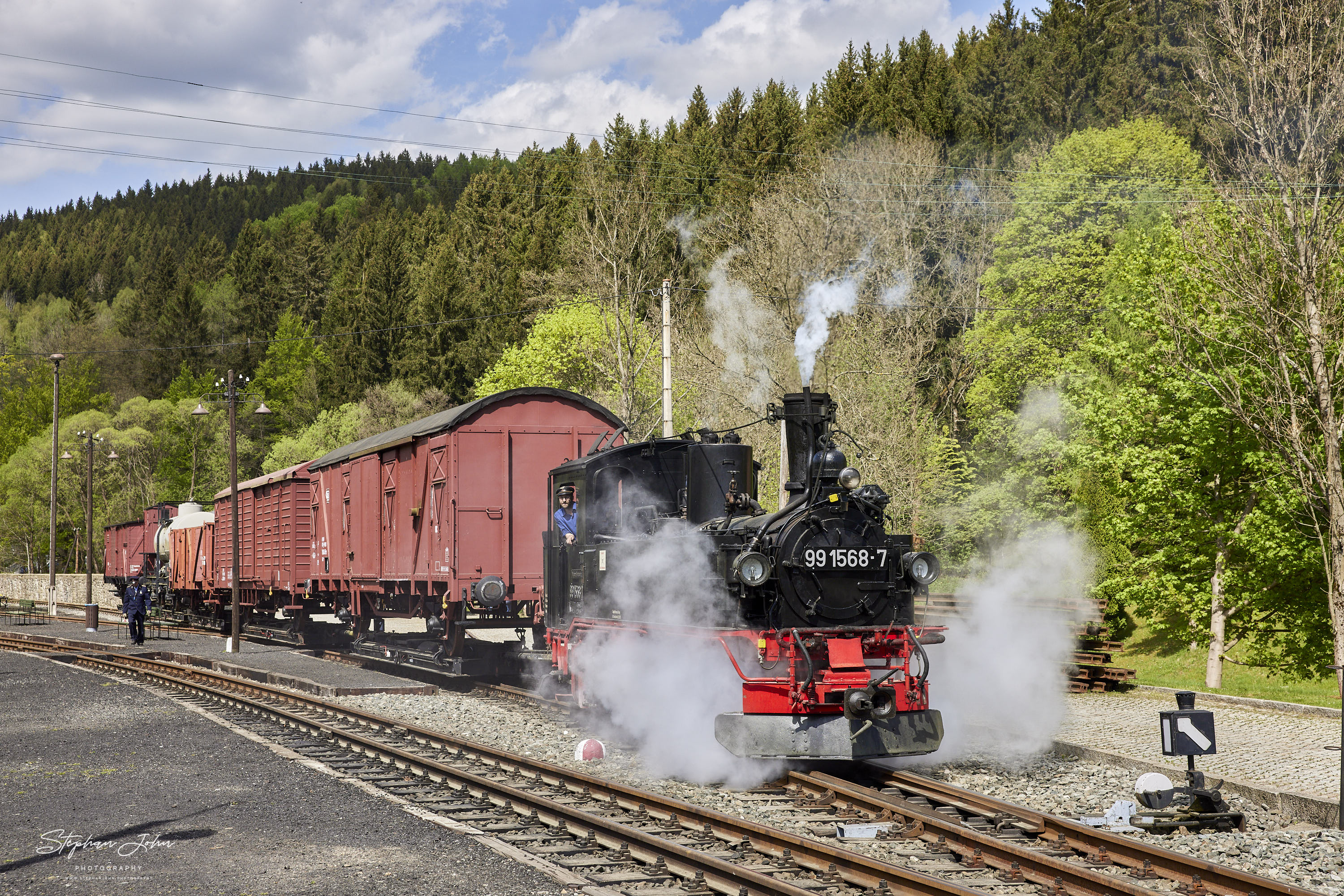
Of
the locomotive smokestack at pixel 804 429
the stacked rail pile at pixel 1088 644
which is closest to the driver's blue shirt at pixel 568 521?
the locomotive smokestack at pixel 804 429

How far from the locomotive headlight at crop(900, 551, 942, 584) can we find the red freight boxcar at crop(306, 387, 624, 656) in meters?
5.31

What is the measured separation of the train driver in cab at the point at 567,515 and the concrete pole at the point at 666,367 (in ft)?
15.9

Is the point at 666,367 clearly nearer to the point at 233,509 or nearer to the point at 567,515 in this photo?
the point at 567,515

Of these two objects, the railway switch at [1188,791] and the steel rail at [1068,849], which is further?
the railway switch at [1188,791]

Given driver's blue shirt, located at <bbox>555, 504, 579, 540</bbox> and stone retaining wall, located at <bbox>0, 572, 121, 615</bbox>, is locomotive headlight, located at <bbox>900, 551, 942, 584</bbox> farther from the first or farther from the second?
stone retaining wall, located at <bbox>0, 572, 121, 615</bbox>

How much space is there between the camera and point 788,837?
6.98 metres

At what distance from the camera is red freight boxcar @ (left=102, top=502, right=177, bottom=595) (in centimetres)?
3878

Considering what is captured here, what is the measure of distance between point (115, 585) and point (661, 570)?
41953 mm

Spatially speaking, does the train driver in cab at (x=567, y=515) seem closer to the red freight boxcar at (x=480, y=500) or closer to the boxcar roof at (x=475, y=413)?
the red freight boxcar at (x=480, y=500)

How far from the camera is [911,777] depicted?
917cm

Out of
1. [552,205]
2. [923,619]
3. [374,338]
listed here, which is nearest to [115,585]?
[374,338]

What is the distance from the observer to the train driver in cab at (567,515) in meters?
12.6

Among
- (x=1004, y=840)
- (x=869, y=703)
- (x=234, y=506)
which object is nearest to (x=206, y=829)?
(x=869, y=703)

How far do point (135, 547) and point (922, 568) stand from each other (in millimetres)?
38683
